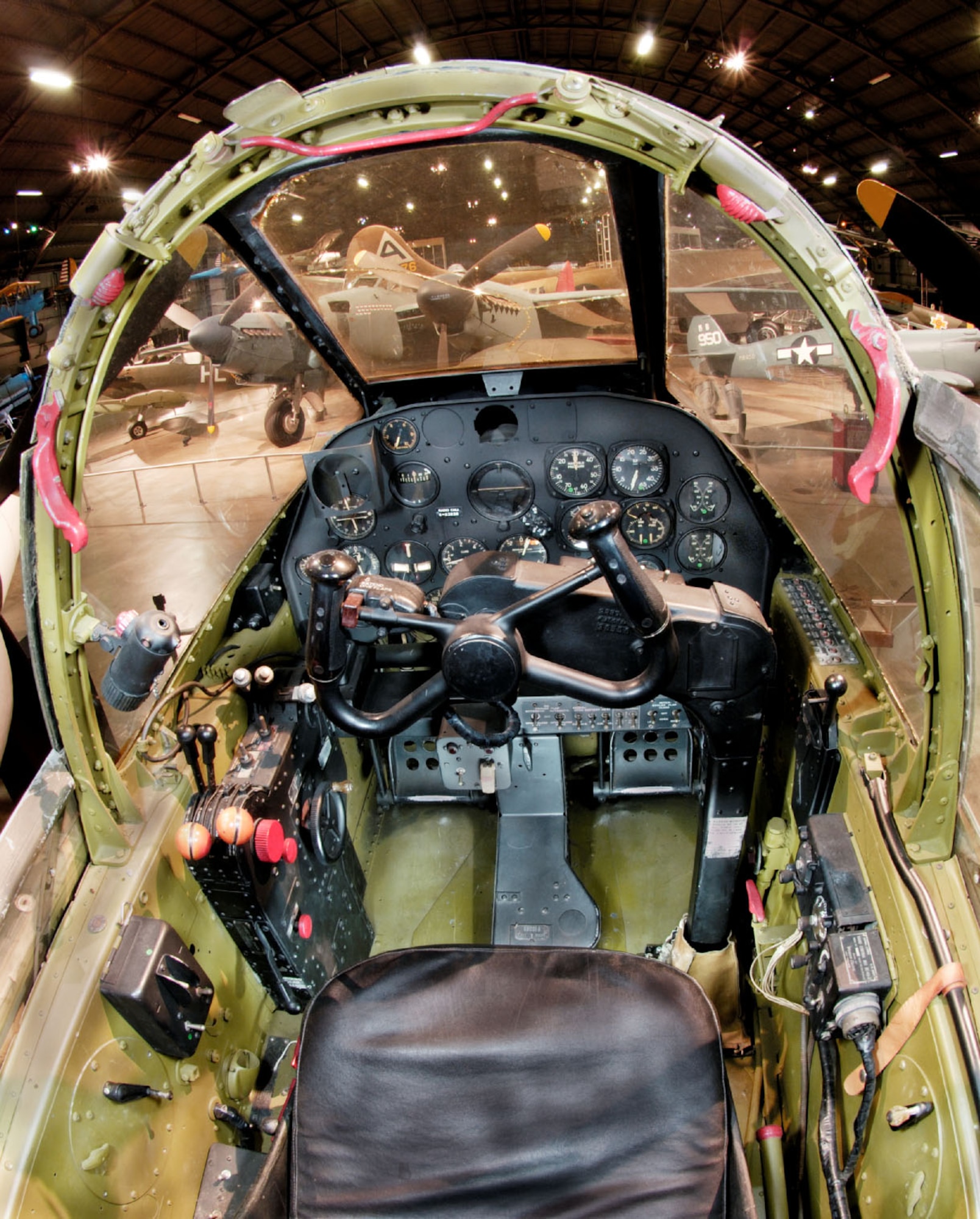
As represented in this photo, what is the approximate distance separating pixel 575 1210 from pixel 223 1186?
2.88ft

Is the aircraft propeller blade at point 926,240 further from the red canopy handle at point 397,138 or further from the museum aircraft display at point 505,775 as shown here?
the red canopy handle at point 397,138

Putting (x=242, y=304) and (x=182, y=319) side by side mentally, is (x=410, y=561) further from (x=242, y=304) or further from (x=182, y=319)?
(x=182, y=319)

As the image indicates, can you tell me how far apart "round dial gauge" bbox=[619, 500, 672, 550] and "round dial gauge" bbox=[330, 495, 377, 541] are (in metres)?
0.91

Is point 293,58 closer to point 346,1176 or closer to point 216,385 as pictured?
point 216,385

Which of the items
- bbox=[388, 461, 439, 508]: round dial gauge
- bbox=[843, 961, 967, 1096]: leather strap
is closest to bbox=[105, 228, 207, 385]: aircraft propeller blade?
bbox=[388, 461, 439, 508]: round dial gauge

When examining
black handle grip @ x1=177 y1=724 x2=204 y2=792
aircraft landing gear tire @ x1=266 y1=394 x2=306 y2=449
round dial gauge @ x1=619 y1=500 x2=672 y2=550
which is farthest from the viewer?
aircraft landing gear tire @ x1=266 y1=394 x2=306 y2=449

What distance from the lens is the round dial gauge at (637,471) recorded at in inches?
107

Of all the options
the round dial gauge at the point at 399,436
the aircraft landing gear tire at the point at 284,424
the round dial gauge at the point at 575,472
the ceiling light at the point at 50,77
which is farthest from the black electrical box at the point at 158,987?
the ceiling light at the point at 50,77

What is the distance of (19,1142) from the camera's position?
1.23 m

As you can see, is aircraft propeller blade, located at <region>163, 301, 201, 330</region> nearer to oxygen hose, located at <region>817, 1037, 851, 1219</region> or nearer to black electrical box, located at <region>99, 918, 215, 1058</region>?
black electrical box, located at <region>99, 918, 215, 1058</region>

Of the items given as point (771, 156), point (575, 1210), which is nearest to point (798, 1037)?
point (575, 1210)

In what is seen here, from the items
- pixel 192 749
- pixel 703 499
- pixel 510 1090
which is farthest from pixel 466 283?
pixel 510 1090

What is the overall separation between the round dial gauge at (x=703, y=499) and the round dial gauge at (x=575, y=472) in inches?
11.8

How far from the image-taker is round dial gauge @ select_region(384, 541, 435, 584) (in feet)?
9.65
